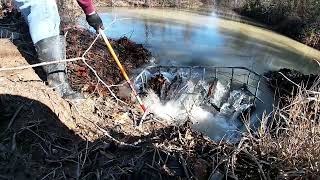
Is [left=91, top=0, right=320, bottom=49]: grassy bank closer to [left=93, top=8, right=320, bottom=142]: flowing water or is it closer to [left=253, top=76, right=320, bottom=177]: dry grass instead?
[left=93, top=8, right=320, bottom=142]: flowing water

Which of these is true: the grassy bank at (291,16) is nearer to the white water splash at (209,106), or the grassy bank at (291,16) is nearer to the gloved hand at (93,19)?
the white water splash at (209,106)

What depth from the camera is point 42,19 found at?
5.75 m

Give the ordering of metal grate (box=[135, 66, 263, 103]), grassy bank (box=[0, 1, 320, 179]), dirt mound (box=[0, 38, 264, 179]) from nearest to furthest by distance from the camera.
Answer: grassy bank (box=[0, 1, 320, 179]), dirt mound (box=[0, 38, 264, 179]), metal grate (box=[135, 66, 263, 103])

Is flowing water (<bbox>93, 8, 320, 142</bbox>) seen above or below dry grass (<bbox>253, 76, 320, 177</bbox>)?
below

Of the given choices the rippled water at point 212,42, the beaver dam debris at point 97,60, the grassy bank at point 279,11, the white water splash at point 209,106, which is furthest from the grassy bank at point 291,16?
the white water splash at point 209,106

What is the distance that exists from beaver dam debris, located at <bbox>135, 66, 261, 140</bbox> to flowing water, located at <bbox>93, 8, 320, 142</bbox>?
78 centimetres

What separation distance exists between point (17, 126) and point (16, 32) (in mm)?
3088

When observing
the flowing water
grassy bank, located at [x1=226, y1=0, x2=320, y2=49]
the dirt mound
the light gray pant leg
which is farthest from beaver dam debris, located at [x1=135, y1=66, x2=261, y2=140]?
grassy bank, located at [x1=226, y1=0, x2=320, y2=49]

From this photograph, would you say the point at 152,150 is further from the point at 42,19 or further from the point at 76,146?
the point at 42,19

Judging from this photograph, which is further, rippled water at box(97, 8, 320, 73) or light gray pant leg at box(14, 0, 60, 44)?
rippled water at box(97, 8, 320, 73)

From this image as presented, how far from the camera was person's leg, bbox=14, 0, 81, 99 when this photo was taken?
5707 mm

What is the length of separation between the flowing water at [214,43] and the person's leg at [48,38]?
8933 mm

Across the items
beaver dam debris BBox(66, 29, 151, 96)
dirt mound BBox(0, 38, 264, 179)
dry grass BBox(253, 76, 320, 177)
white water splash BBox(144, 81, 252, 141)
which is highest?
dry grass BBox(253, 76, 320, 177)

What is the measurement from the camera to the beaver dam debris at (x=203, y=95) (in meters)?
11.6
